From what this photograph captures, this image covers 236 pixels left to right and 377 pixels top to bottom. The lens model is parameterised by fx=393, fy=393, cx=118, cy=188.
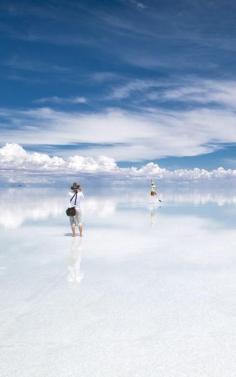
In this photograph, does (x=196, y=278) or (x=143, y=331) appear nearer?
(x=143, y=331)

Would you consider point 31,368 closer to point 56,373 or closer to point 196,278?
point 56,373

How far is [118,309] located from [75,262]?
4877 mm

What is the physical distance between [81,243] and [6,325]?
30.3ft

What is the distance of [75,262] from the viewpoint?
41.3 feet

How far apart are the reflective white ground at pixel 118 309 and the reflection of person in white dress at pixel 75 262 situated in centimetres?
3

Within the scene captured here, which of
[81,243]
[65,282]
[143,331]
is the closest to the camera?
[143,331]

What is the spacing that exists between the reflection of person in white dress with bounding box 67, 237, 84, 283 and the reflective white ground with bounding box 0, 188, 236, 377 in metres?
0.03

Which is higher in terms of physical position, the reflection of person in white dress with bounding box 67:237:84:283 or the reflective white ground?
the reflective white ground

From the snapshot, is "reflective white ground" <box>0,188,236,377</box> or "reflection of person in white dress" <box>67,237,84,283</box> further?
"reflection of person in white dress" <box>67,237,84,283</box>

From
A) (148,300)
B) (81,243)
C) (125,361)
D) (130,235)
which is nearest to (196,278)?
(148,300)

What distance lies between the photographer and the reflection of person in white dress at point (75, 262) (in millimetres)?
10594

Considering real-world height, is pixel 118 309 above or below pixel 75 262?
above

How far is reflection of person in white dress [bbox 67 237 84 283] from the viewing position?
10.6m

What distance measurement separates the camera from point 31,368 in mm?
5516
